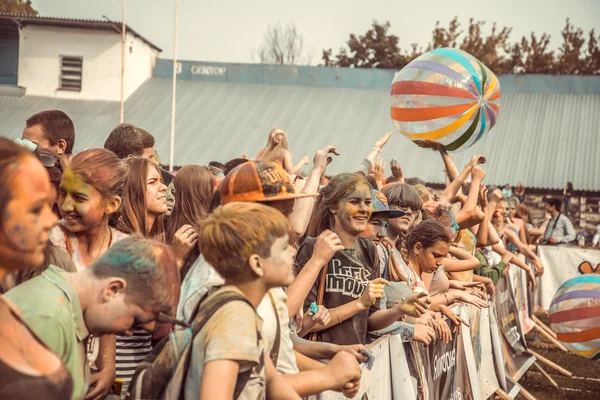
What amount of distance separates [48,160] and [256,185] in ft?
3.95

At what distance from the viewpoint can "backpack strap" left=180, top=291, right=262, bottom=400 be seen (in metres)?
2.73

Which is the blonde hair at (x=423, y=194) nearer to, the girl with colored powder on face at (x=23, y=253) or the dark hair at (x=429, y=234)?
the dark hair at (x=429, y=234)

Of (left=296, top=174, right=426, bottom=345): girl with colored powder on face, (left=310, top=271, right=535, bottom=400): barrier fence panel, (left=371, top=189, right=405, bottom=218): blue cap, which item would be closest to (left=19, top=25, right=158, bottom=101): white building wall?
(left=310, top=271, right=535, bottom=400): barrier fence panel

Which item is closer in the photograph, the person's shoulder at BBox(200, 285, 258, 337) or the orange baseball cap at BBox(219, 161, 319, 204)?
the person's shoulder at BBox(200, 285, 258, 337)

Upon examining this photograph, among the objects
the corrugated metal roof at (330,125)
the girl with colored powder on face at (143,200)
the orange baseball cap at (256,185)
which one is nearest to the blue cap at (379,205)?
the girl with colored powder on face at (143,200)

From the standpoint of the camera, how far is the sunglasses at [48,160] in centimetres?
408

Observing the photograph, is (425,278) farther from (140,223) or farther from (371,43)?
(371,43)

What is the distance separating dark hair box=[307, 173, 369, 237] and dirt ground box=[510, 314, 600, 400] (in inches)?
210

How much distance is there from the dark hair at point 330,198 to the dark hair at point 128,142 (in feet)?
4.40

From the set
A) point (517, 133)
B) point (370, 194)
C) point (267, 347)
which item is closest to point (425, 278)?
point (370, 194)

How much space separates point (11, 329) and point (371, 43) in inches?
2208

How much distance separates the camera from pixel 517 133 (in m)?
30.5

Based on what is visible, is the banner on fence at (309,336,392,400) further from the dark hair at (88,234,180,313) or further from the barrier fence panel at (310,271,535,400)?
the dark hair at (88,234,180,313)

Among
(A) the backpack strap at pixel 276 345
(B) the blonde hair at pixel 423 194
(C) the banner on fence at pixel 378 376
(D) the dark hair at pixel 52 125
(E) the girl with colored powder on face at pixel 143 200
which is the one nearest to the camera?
(A) the backpack strap at pixel 276 345
